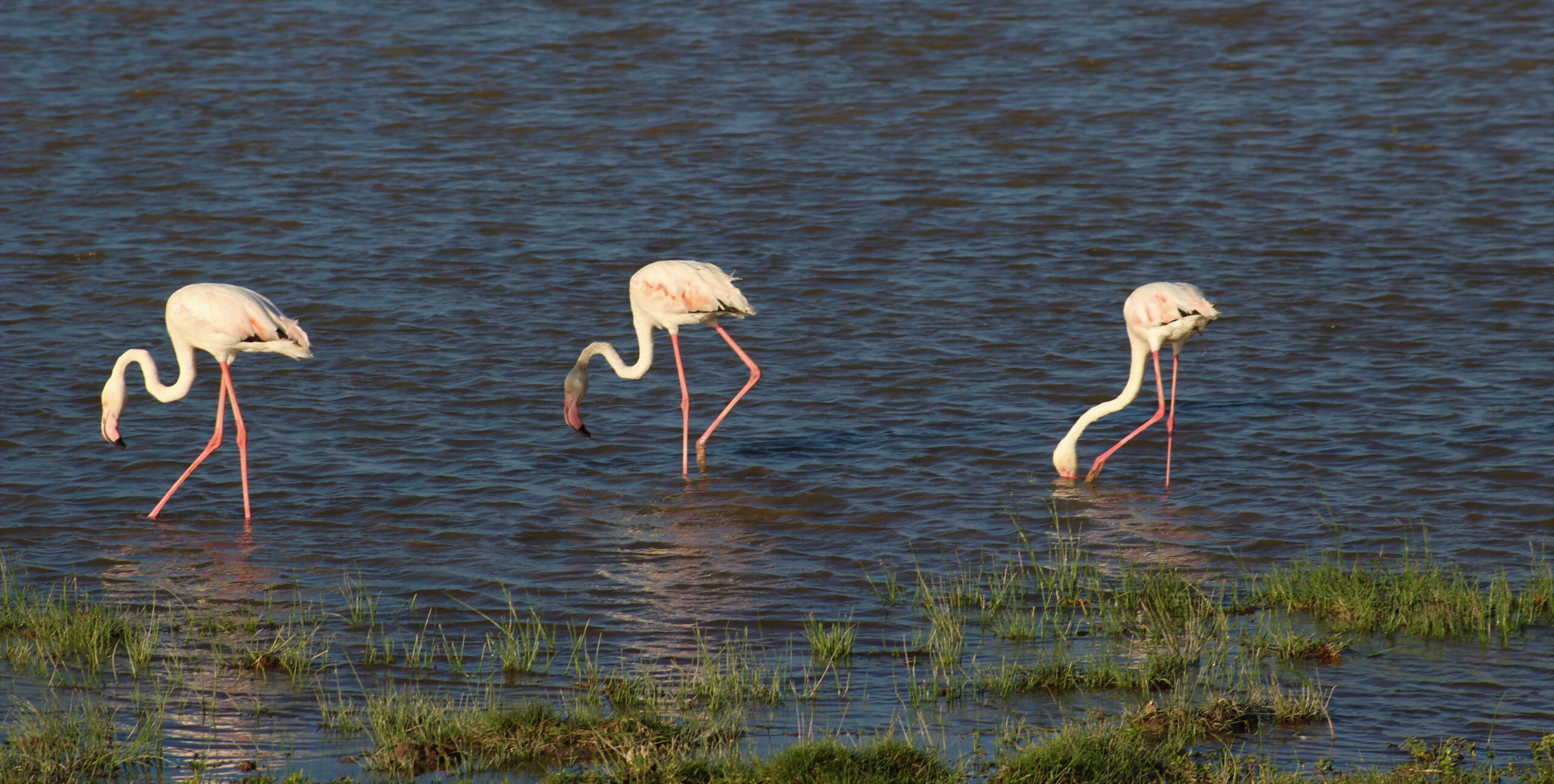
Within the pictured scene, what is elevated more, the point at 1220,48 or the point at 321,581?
the point at 1220,48

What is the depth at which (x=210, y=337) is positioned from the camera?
30.9 ft

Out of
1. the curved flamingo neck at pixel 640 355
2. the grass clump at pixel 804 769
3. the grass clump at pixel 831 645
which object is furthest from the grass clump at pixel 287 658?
the curved flamingo neck at pixel 640 355

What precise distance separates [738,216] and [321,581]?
7831 millimetres

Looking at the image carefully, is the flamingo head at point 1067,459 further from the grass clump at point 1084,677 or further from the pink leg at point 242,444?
the pink leg at point 242,444

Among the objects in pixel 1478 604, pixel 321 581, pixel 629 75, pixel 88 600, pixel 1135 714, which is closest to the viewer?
pixel 1135 714

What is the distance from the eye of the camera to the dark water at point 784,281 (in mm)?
8812

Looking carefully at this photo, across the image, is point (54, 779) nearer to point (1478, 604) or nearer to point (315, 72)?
point (1478, 604)

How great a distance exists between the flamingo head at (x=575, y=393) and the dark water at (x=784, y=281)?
21 cm

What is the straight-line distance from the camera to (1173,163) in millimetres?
16609

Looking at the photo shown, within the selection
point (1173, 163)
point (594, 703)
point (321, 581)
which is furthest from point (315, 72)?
point (594, 703)

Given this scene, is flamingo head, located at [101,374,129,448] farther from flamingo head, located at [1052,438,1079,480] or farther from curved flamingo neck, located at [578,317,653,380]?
flamingo head, located at [1052,438,1079,480]

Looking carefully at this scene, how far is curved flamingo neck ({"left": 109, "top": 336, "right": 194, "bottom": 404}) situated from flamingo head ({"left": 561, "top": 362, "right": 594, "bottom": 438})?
214 cm

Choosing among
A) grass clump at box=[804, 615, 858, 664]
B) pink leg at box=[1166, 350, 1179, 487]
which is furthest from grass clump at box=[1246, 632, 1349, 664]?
pink leg at box=[1166, 350, 1179, 487]

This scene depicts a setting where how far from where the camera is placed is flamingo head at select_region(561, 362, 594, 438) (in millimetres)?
10352
